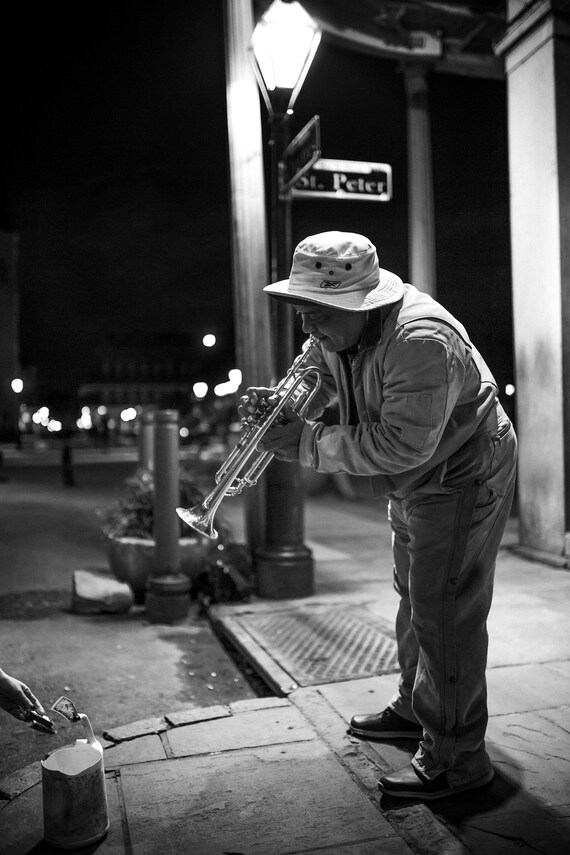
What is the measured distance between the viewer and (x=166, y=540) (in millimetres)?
6164

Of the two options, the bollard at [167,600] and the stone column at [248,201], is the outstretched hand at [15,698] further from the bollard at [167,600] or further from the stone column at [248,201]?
the stone column at [248,201]

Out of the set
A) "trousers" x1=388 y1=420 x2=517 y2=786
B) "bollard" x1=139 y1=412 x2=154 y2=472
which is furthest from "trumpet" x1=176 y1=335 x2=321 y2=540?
"bollard" x1=139 y1=412 x2=154 y2=472

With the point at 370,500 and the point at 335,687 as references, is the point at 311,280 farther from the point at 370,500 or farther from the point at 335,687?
the point at 370,500

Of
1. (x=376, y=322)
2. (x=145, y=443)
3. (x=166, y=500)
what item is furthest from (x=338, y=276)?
(x=145, y=443)

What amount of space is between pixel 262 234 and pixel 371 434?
4.94 m

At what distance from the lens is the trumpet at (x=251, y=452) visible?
3.07 metres

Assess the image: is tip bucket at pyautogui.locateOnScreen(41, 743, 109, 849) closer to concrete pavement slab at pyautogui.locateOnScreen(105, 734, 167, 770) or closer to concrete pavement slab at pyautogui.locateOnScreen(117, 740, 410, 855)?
concrete pavement slab at pyautogui.locateOnScreen(117, 740, 410, 855)

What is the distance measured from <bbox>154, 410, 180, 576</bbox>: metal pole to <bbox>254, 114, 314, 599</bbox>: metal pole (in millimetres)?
755

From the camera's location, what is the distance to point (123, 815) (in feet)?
9.45

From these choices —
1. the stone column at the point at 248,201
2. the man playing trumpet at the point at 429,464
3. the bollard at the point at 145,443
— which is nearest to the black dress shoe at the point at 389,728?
the man playing trumpet at the point at 429,464

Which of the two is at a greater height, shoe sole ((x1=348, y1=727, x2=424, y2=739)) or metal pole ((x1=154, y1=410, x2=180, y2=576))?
metal pole ((x1=154, y1=410, x2=180, y2=576))

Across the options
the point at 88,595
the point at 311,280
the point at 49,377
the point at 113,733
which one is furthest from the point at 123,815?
the point at 49,377

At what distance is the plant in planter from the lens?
A: 6.54m

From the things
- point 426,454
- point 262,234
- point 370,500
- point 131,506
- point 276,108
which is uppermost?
point 276,108
